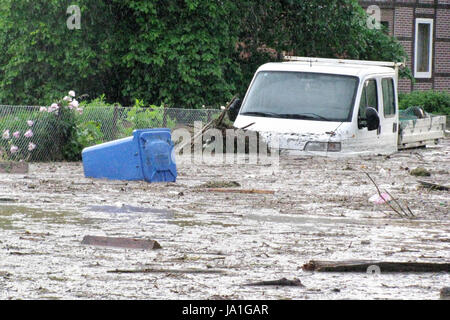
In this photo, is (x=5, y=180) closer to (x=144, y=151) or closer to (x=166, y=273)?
(x=144, y=151)

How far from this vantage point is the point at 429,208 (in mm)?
11602

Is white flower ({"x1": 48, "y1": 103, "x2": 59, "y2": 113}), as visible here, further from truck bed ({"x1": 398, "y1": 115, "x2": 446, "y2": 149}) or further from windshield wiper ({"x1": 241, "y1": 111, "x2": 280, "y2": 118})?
truck bed ({"x1": 398, "y1": 115, "x2": 446, "y2": 149})

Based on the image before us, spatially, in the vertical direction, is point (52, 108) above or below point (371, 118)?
above

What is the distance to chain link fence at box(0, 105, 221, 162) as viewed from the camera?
16.7m

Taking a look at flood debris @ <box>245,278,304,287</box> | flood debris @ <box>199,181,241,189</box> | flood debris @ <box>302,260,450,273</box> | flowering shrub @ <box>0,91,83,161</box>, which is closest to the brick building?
flowering shrub @ <box>0,91,83,161</box>

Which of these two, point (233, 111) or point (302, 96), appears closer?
point (302, 96)

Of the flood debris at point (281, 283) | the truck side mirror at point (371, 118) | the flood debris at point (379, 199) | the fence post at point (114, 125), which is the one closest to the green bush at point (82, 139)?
the fence post at point (114, 125)

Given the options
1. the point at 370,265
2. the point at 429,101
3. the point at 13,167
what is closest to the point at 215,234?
the point at 370,265

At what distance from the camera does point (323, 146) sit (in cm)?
1650
